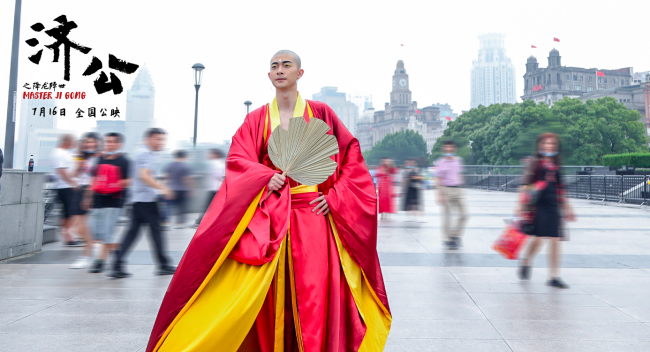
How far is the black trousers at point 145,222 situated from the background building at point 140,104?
3.23 meters

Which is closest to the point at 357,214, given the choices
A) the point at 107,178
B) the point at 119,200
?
the point at 107,178

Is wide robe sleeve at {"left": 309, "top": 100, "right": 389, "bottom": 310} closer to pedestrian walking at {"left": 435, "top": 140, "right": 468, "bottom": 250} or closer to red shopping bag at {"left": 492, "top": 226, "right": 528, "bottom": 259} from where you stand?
red shopping bag at {"left": 492, "top": 226, "right": 528, "bottom": 259}

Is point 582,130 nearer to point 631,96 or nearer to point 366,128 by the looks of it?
point 631,96

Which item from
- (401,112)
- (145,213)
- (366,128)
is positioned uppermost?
(401,112)

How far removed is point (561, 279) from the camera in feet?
17.6

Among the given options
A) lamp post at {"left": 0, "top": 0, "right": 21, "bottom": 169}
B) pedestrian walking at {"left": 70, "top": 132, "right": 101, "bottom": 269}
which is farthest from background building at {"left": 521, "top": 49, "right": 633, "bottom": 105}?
lamp post at {"left": 0, "top": 0, "right": 21, "bottom": 169}

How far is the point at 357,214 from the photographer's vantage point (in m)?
2.69

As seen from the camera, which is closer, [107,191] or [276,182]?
[276,182]

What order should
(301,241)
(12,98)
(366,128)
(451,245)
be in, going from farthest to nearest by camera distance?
(366,128) < (451,245) < (12,98) < (301,241)

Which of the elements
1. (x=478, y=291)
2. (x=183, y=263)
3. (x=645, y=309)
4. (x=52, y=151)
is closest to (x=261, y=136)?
(x=183, y=263)

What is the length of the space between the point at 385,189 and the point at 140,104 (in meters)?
6.28

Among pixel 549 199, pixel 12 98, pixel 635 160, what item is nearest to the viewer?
pixel 549 199

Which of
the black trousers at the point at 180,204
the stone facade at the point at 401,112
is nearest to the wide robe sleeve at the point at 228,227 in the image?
the black trousers at the point at 180,204

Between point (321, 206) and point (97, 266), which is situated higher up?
point (321, 206)
